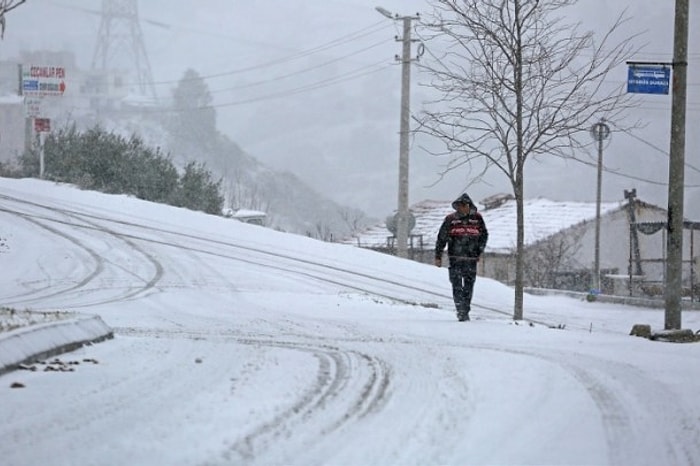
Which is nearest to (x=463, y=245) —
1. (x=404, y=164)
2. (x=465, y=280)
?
(x=465, y=280)

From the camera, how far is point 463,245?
45.2 feet

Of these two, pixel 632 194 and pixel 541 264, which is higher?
Answer: pixel 632 194

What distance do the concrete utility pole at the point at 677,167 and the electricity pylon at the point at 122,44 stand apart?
67.1 m

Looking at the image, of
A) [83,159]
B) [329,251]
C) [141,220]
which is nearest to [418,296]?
[329,251]

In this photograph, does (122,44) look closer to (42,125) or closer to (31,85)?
(31,85)

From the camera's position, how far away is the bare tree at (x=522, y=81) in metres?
15.6

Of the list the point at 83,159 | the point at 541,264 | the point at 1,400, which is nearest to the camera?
the point at 1,400

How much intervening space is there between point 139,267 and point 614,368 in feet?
46.2

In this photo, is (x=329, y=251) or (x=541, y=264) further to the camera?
(x=541, y=264)

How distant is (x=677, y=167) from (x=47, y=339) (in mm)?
8645

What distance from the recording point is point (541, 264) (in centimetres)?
3953

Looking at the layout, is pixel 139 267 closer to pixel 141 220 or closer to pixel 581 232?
pixel 141 220

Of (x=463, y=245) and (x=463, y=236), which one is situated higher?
(x=463, y=236)

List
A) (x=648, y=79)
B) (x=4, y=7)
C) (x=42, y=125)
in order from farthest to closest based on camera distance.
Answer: (x=42, y=125), (x=648, y=79), (x=4, y=7)
